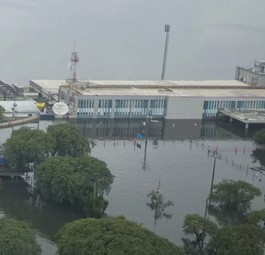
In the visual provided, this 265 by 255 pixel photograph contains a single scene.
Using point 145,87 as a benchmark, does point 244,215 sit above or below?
below

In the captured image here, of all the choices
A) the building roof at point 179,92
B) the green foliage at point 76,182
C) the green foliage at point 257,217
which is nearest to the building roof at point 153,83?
the building roof at point 179,92

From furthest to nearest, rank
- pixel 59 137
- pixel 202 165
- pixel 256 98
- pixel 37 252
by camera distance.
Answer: pixel 256 98, pixel 202 165, pixel 59 137, pixel 37 252

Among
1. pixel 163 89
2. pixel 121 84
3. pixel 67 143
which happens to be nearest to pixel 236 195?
A: pixel 67 143

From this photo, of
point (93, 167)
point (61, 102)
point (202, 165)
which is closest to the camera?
point (93, 167)

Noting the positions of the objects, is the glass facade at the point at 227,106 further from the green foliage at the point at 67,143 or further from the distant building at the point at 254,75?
the green foliage at the point at 67,143

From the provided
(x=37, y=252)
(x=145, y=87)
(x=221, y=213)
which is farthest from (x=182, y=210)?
(x=145, y=87)

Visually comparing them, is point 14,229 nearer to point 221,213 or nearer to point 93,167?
point 93,167

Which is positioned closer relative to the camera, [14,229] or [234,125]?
[14,229]

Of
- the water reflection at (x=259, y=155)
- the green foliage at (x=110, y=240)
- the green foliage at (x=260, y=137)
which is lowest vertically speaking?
the green foliage at (x=110, y=240)
